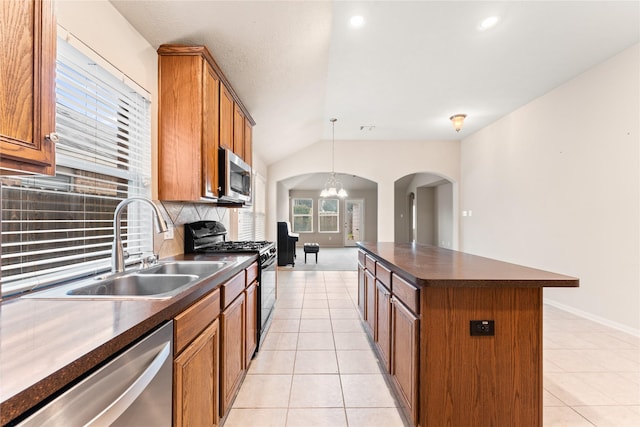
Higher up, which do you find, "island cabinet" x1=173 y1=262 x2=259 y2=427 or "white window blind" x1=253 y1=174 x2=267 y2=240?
"white window blind" x1=253 y1=174 x2=267 y2=240

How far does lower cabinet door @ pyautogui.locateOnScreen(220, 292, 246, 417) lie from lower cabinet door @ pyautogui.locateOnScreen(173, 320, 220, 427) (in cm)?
9

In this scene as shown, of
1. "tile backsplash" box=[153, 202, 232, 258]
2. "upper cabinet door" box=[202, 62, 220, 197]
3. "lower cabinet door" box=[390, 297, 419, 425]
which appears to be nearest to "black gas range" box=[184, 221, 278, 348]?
"tile backsplash" box=[153, 202, 232, 258]

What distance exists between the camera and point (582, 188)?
11.0ft

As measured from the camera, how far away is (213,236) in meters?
2.84

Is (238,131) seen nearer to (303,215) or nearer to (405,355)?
(405,355)

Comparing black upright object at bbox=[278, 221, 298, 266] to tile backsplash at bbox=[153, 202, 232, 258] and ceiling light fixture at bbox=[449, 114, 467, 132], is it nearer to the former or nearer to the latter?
tile backsplash at bbox=[153, 202, 232, 258]

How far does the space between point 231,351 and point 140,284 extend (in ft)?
2.09

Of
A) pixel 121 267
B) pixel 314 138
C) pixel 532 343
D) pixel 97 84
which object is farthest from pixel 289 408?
pixel 314 138

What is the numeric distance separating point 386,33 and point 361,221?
357 inches

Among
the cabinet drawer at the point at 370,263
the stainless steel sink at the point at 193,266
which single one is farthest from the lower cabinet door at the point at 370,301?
the stainless steel sink at the point at 193,266

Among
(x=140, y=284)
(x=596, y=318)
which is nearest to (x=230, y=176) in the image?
(x=140, y=284)

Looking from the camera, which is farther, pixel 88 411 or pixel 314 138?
pixel 314 138

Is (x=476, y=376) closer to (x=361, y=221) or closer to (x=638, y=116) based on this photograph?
(x=638, y=116)

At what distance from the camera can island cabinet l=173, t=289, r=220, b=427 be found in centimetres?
101
